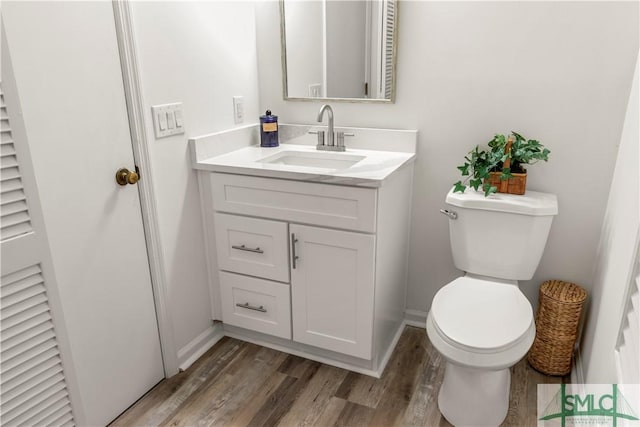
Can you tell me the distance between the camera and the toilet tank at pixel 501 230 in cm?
176

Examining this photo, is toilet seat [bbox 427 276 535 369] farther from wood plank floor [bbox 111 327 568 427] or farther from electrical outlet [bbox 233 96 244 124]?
electrical outlet [bbox 233 96 244 124]

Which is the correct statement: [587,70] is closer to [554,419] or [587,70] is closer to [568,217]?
[568,217]

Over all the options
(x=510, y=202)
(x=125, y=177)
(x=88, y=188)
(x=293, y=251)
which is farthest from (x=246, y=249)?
(x=510, y=202)

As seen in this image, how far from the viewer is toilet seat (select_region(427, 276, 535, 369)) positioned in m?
1.50

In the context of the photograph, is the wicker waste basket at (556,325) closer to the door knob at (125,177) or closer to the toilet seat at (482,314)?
the toilet seat at (482,314)

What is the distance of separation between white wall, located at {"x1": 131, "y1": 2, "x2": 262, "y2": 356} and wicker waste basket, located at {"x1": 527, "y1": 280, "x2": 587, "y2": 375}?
1.48 metres

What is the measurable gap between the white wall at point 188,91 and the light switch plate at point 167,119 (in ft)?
0.08

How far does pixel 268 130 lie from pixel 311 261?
0.73 meters

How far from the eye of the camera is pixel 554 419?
176 cm

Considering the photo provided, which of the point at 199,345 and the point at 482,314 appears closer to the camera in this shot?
the point at 482,314

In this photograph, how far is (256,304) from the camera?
2.10 metres

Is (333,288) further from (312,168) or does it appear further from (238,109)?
(238,109)

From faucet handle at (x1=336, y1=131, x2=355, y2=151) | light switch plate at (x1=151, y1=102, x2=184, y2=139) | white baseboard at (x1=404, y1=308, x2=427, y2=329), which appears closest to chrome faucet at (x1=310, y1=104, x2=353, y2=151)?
faucet handle at (x1=336, y1=131, x2=355, y2=151)

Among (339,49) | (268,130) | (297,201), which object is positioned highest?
(339,49)
